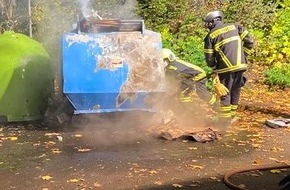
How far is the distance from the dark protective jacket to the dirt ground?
100 centimetres

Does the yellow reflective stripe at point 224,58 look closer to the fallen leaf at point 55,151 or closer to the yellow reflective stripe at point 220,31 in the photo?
the yellow reflective stripe at point 220,31

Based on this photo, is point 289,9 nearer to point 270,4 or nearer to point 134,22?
point 270,4

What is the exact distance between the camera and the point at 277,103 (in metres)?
11.6

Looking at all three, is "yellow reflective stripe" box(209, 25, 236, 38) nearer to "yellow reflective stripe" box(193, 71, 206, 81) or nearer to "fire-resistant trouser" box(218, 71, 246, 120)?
"fire-resistant trouser" box(218, 71, 246, 120)

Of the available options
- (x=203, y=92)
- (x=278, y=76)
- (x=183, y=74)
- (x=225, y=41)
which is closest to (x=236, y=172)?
(x=225, y=41)

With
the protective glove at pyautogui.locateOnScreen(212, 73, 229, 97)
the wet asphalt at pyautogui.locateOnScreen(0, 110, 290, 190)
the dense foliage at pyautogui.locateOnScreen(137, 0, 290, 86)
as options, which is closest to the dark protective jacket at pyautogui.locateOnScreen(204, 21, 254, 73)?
the protective glove at pyautogui.locateOnScreen(212, 73, 229, 97)

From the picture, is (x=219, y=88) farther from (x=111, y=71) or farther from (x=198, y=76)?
(x=111, y=71)

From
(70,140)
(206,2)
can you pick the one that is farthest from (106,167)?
(206,2)

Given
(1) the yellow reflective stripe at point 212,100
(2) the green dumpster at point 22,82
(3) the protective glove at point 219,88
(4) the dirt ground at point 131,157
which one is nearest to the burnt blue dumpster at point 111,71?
(4) the dirt ground at point 131,157

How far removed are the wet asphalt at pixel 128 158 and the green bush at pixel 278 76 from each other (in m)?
3.93

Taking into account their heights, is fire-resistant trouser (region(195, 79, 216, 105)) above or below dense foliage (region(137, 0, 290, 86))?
below

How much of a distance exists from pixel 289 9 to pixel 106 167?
36.3 ft

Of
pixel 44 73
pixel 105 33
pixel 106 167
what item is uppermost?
pixel 105 33

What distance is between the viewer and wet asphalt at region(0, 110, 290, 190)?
6367 mm
